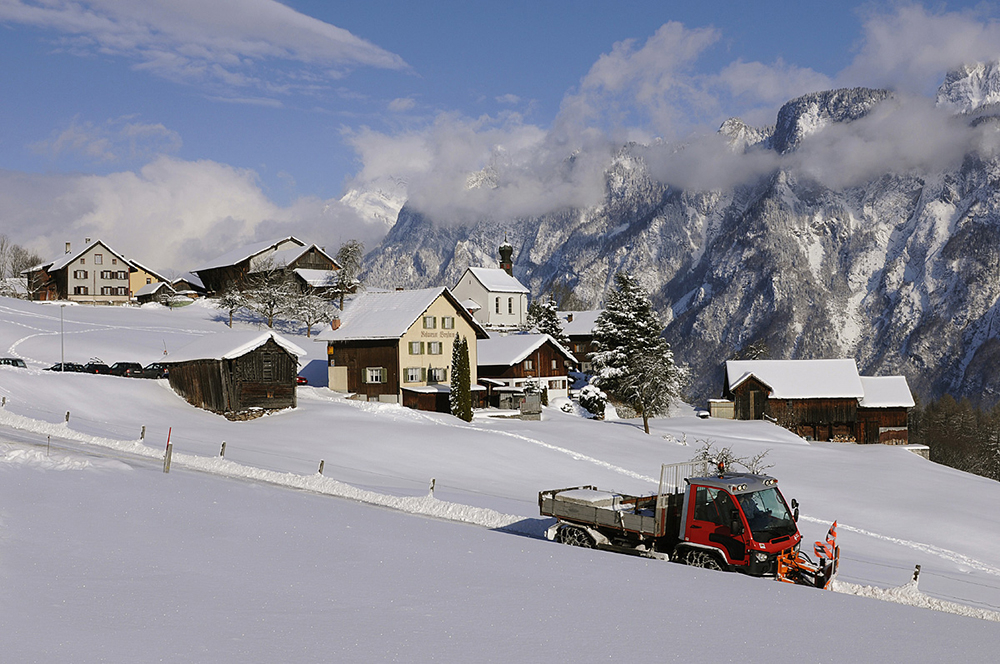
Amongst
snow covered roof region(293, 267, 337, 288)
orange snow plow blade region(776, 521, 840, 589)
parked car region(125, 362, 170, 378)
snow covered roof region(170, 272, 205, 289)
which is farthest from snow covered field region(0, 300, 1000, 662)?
snow covered roof region(170, 272, 205, 289)

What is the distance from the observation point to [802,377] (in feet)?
242

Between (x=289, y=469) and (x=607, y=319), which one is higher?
(x=607, y=319)

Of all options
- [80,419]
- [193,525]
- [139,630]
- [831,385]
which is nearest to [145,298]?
[80,419]

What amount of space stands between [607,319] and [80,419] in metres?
49.6

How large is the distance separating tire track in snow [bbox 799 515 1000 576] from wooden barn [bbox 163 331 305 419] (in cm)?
2988

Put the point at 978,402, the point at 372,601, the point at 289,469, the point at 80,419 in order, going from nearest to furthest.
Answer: the point at 372,601, the point at 289,469, the point at 80,419, the point at 978,402

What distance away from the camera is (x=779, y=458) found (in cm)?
4603

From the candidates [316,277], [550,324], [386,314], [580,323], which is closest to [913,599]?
[386,314]

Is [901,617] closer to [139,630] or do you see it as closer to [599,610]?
[599,610]

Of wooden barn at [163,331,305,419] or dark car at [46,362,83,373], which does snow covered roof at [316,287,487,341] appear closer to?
wooden barn at [163,331,305,419]

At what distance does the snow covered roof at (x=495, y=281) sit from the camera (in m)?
113

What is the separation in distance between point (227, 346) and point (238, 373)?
1.94 m

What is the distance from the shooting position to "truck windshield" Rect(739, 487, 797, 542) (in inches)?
572

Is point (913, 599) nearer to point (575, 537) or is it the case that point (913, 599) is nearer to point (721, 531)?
point (721, 531)
